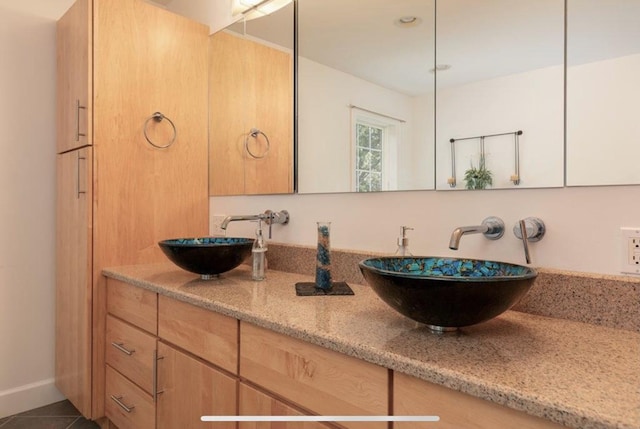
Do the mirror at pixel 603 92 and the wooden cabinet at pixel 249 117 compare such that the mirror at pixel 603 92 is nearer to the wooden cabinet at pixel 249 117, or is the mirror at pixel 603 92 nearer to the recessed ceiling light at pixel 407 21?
the recessed ceiling light at pixel 407 21

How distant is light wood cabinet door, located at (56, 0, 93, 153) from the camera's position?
1.76 m

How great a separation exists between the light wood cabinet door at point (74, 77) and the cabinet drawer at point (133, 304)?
2.24 feet

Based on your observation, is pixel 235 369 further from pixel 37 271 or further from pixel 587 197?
pixel 37 271

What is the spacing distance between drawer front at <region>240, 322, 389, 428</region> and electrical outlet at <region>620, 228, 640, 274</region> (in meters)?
0.69

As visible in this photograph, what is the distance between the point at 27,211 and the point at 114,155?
2.17 ft

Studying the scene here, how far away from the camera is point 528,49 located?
1.13 metres

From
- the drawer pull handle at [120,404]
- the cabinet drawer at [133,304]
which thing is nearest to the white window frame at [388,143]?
the cabinet drawer at [133,304]

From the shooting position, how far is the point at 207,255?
Answer: 147 centimetres

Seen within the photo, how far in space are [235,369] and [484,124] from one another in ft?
3.42

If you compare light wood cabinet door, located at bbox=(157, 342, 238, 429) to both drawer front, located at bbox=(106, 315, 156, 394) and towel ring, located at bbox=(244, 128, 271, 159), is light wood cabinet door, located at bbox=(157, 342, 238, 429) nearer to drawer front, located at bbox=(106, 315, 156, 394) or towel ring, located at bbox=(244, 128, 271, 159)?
drawer front, located at bbox=(106, 315, 156, 394)

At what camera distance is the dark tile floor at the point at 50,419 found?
6.16ft

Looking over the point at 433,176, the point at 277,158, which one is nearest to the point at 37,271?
the point at 277,158

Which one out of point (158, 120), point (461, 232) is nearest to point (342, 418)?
point (461, 232)

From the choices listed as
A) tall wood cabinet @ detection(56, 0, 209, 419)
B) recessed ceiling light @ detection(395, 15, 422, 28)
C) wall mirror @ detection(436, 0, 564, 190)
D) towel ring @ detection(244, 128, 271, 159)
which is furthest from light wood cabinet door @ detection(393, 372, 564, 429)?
tall wood cabinet @ detection(56, 0, 209, 419)
